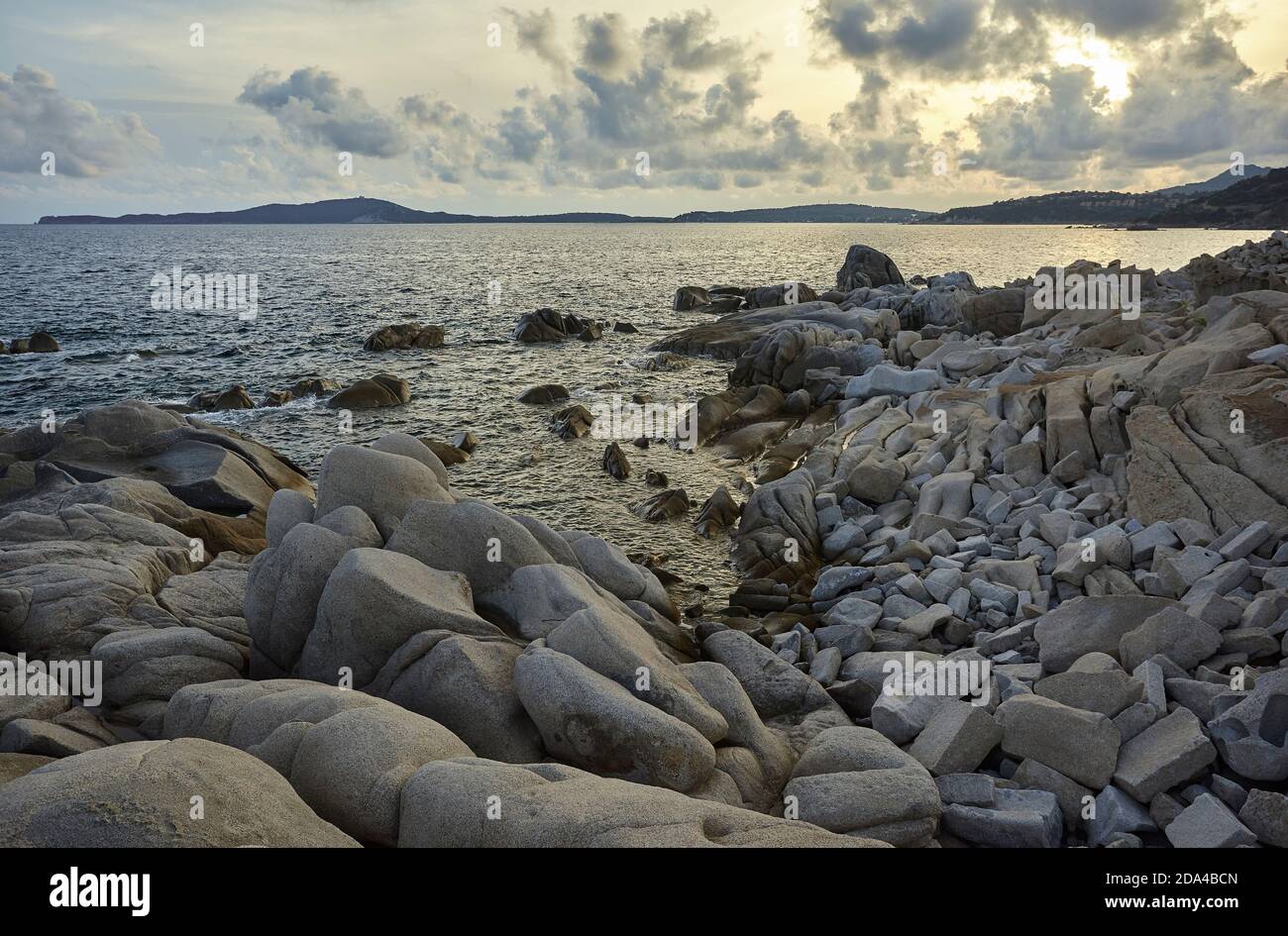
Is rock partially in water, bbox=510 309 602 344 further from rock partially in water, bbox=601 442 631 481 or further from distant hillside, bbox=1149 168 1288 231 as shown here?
distant hillside, bbox=1149 168 1288 231

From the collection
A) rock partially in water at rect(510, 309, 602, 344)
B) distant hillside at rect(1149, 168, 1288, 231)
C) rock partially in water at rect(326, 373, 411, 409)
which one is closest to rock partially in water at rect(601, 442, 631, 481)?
rock partially in water at rect(326, 373, 411, 409)

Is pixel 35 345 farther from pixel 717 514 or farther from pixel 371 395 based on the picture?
pixel 717 514

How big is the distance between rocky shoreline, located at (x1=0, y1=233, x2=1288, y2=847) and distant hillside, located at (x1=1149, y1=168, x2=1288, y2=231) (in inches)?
5413

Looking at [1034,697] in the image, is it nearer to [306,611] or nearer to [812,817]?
[812,817]

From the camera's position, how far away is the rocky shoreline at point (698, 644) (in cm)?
673

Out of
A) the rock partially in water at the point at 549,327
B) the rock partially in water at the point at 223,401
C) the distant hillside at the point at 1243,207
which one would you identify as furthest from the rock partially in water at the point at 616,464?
the distant hillside at the point at 1243,207

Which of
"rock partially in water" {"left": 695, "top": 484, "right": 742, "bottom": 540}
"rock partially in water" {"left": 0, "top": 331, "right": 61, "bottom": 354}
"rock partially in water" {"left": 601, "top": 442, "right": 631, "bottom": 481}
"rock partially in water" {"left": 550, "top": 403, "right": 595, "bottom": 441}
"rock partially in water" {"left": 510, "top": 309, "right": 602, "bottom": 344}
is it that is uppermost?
"rock partially in water" {"left": 510, "top": 309, "right": 602, "bottom": 344}

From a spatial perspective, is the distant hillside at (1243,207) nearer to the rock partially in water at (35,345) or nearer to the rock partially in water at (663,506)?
the rock partially in water at (663,506)

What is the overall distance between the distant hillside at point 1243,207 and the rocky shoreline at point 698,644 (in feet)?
451

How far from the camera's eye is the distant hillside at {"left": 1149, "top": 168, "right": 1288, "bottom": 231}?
130 m
